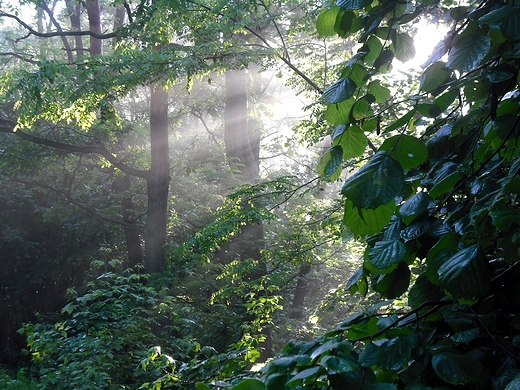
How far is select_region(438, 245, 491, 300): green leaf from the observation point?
72 cm

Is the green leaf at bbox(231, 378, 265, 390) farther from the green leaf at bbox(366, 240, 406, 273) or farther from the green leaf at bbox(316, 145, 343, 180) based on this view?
the green leaf at bbox(316, 145, 343, 180)

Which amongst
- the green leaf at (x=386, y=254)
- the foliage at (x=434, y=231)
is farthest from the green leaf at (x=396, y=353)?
the green leaf at (x=386, y=254)

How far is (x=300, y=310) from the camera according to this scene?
1082 cm

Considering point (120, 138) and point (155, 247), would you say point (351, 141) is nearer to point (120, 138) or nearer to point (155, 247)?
point (155, 247)

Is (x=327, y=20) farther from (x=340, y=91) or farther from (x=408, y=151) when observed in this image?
(x=408, y=151)

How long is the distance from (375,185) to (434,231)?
253 millimetres

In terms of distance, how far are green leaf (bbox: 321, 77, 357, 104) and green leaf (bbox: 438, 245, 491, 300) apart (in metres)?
0.41

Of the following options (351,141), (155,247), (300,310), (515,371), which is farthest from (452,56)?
(300,310)

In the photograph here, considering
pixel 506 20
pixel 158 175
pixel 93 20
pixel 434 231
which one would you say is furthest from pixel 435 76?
pixel 93 20

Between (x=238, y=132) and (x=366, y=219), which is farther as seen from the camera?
(x=238, y=132)

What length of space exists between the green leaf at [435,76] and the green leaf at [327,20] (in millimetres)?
273

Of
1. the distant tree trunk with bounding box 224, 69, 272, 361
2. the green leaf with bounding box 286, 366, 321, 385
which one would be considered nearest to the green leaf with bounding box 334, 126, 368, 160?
the green leaf with bounding box 286, 366, 321, 385

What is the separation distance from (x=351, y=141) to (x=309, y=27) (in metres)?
5.13

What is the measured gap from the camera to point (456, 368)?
0.75 meters
